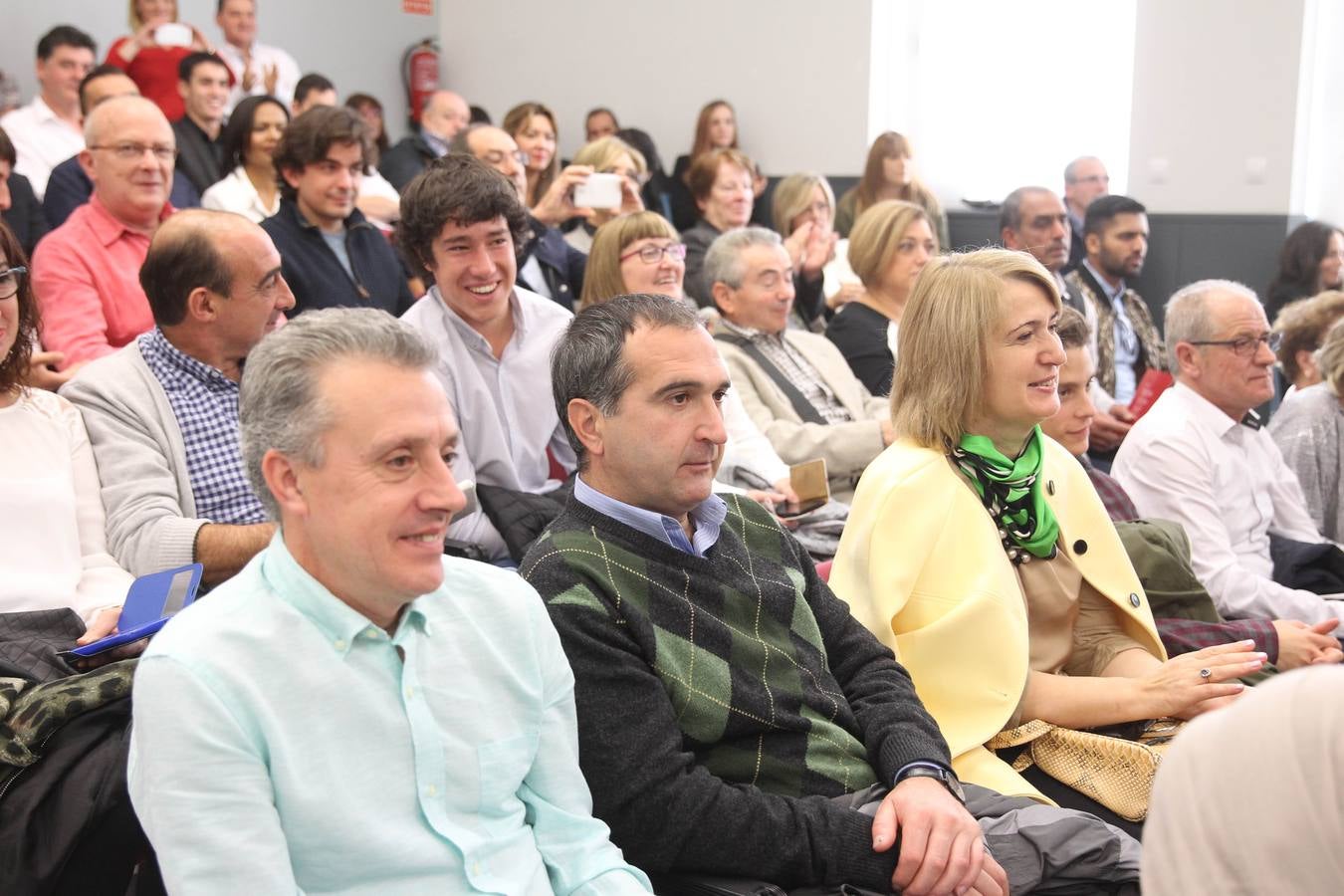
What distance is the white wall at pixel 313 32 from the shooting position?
21.9 ft

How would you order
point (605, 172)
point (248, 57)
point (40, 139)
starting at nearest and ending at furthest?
point (605, 172) → point (40, 139) → point (248, 57)

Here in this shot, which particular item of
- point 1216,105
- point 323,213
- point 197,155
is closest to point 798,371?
point 323,213

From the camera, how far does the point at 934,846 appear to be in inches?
67.3

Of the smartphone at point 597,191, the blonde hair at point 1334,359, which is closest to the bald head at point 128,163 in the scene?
the smartphone at point 597,191

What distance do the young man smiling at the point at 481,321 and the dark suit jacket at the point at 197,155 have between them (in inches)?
107

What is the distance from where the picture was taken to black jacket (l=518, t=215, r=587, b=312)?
4539 millimetres

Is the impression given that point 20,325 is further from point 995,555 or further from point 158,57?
point 158,57

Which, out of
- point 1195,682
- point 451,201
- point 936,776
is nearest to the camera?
point 936,776

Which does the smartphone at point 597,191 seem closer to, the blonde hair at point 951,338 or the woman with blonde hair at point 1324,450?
the woman with blonde hair at point 1324,450

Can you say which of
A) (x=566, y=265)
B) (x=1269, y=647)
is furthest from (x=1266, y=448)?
(x=566, y=265)

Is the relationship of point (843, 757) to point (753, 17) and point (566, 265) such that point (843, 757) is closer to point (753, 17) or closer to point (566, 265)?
point (566, 265)

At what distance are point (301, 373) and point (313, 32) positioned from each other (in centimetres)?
776

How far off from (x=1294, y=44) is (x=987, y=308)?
5540 millimetres

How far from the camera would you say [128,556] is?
235 centimetres
